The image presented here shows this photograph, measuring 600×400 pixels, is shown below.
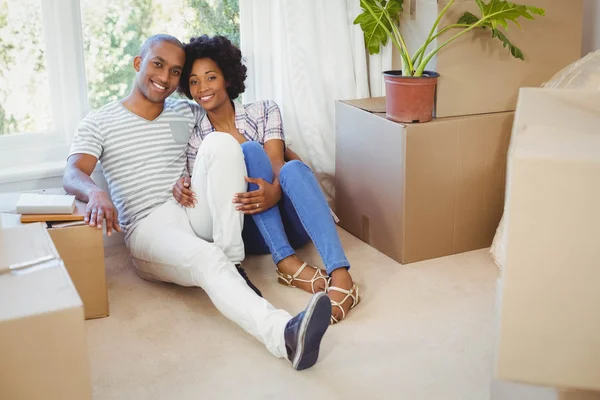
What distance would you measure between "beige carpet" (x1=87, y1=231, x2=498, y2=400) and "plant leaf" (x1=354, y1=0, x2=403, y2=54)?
2.57 feet

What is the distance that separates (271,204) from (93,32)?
0.91 meters

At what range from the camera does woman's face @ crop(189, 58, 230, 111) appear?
2.33 meters

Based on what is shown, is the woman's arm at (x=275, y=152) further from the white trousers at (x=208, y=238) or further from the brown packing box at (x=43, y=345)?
the brown packing box at (x=43, y=345)

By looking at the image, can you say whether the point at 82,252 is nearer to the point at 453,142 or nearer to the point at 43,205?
the point at 43,205

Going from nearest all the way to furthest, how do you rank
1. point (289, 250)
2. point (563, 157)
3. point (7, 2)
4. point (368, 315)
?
point (563, 157)
point (368, 315)
point (289, 250)
point (7, 2)

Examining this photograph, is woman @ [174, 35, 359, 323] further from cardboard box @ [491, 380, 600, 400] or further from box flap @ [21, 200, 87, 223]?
cardboard box @ [491, 380, 600, 400]

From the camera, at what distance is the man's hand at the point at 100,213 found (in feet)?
6.49

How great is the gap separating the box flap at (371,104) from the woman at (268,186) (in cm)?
32

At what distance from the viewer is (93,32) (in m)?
2.53

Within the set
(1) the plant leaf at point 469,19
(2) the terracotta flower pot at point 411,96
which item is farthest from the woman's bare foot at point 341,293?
(1) the plant leaf at point 469,19

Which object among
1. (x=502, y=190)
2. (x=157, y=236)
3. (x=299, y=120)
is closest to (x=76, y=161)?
(x=157, y=236)

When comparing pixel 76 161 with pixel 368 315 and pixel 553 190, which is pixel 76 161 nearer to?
pixel 368 315

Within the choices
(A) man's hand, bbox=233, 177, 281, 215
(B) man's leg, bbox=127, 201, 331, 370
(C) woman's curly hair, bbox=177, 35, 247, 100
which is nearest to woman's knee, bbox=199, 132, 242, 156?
(A) man's hand, bbox=233, 177, 281, 215

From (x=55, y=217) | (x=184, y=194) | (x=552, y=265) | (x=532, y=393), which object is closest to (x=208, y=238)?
(x=184, y=194)
